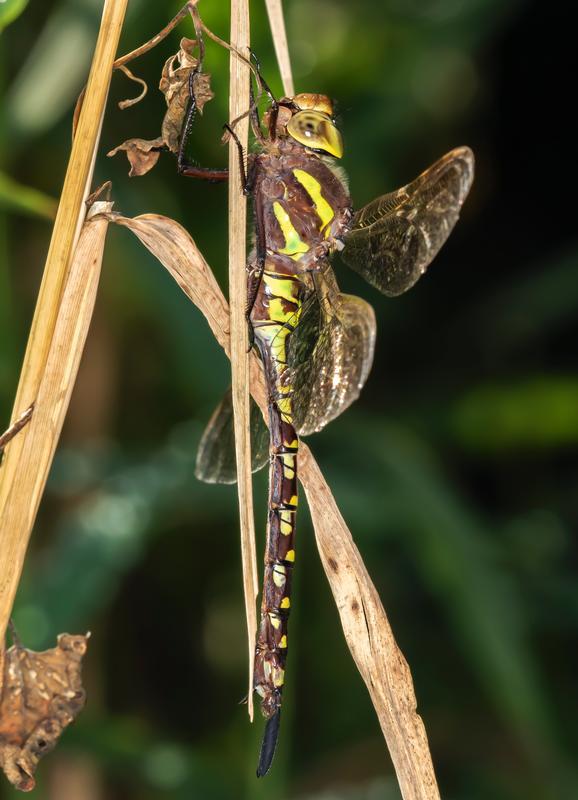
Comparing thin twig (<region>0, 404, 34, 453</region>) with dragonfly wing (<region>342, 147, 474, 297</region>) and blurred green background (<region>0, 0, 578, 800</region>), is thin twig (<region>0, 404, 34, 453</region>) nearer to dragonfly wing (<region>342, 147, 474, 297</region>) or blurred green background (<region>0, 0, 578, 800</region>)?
dragonfly wing (<region>342, 147, 474, 297</region>)

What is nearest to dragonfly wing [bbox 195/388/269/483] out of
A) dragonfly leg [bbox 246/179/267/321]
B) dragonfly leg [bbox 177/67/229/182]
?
dragonfly leg [bbox 246/179/267/321]

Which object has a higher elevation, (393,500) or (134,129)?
(134,129)

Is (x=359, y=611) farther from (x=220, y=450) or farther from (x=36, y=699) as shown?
(x=220, y=450)

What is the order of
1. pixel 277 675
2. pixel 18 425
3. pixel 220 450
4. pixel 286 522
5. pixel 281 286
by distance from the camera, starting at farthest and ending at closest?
pixel 220 450, pixel 281 286, pixel 286 522, pixel 277 675, pixel 18 425

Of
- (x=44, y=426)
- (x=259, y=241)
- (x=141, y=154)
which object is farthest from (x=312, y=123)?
(x=44, y=426)

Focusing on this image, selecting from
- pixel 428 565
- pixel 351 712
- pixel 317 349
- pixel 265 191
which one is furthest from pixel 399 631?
pixel 265 191

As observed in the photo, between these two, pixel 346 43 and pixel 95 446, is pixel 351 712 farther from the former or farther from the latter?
pixel 346 43
